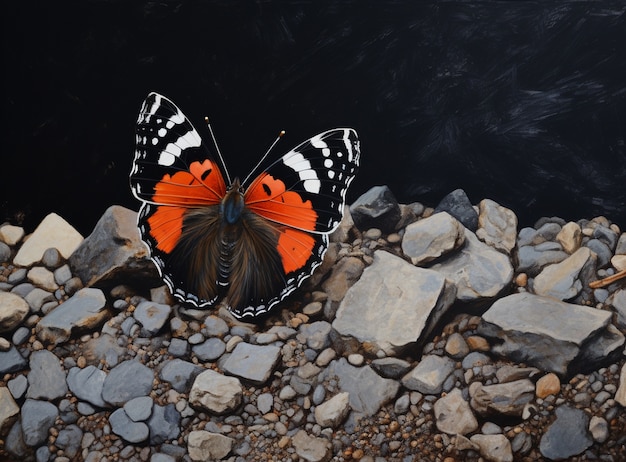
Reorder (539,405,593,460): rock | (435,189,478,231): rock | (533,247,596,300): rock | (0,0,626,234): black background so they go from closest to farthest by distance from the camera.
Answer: (539,405,593,460): rock
(533,247,596,300): rock
(0,0,626,234): black background
(435,189,478,231): rock

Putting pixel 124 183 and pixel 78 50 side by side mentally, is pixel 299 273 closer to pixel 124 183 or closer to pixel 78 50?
pixel 124 183

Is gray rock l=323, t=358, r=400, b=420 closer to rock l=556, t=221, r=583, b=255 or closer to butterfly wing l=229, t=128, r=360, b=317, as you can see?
butterfly wing l=229, t=128, r=360, b=317

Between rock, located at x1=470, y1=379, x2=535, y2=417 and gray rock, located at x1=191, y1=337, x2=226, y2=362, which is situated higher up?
gray rock, located at x1=191, y1=337, x2=226, y2=362

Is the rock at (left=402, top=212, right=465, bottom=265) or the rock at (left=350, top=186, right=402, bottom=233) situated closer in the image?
the rock at (left=402, top=212, right=465, bottom=265)

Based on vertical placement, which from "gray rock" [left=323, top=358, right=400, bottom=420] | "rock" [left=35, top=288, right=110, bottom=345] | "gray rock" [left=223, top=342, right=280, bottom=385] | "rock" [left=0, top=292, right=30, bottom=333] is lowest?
"gray rock" [left=323, top=358, right=400, bottom=420]

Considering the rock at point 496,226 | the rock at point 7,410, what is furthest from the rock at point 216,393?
the rock at point 496,226

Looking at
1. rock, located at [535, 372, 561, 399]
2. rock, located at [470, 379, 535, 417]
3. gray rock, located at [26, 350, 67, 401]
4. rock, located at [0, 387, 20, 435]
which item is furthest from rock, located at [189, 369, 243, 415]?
rock, located at [535, 372, 561, 399]

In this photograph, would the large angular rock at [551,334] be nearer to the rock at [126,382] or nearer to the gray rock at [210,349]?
the gray rock at [210,349]

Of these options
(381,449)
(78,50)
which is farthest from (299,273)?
(78,50)
